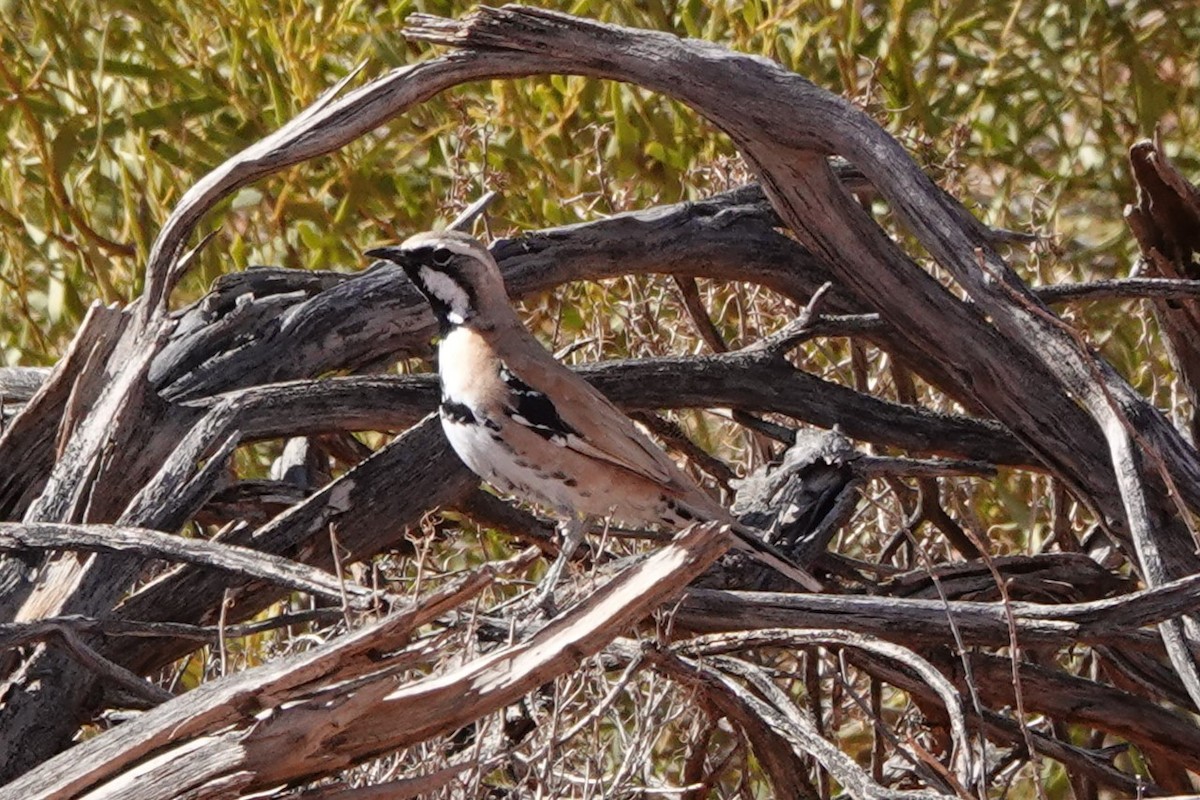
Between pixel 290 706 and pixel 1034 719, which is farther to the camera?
pixel 1034 719

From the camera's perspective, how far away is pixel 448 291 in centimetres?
407

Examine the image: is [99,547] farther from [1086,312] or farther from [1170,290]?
[1086,312]

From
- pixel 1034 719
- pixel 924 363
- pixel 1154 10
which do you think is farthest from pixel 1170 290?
pixel 1154 10

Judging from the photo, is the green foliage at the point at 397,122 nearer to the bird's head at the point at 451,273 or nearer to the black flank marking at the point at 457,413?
the bird's head at the point at 451,273

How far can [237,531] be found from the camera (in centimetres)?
357

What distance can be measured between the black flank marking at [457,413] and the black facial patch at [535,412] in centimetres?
22

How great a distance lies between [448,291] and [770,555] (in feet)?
2.79

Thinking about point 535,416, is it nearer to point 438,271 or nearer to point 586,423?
point 586,423

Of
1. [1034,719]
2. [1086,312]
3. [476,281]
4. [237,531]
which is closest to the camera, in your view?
[237,531]

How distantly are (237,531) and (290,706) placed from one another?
1.02 meters

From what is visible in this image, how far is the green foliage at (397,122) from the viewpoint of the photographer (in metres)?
5.43

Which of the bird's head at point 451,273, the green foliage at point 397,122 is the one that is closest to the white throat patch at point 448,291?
the bird's head at point 451,273

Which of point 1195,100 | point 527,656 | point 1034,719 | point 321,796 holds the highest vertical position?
point 1195,100

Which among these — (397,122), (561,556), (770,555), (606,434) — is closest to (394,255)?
(606,434)
